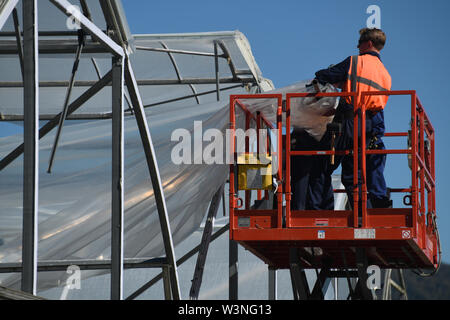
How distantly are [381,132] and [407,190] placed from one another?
106 cm

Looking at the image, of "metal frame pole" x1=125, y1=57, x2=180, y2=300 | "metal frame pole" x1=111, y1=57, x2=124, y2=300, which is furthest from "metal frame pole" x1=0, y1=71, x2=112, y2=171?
"metal frame pole" x1=125, y1=57, x2=180, y2=300

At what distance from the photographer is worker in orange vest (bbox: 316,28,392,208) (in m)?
10.4

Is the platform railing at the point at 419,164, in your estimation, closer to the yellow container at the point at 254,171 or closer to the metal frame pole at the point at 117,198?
the yellow container at the point at 254,171

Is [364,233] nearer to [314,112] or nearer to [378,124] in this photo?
[378,124]

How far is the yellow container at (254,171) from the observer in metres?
10.5

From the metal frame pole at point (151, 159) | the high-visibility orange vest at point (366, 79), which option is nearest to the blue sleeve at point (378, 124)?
the high-visibility orange vest at point (366, 79)

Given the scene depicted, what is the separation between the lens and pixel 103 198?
41.1 feet

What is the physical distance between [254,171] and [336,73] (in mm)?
1553

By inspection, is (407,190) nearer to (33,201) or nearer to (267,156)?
(267,156)

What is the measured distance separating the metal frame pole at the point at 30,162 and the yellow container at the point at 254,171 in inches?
128

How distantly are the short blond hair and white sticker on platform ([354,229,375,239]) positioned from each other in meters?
2.43

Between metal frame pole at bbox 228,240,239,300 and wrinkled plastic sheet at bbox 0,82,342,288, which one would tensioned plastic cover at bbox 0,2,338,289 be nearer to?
wrinkled plastic sheet at bbox 0,82,342,288
